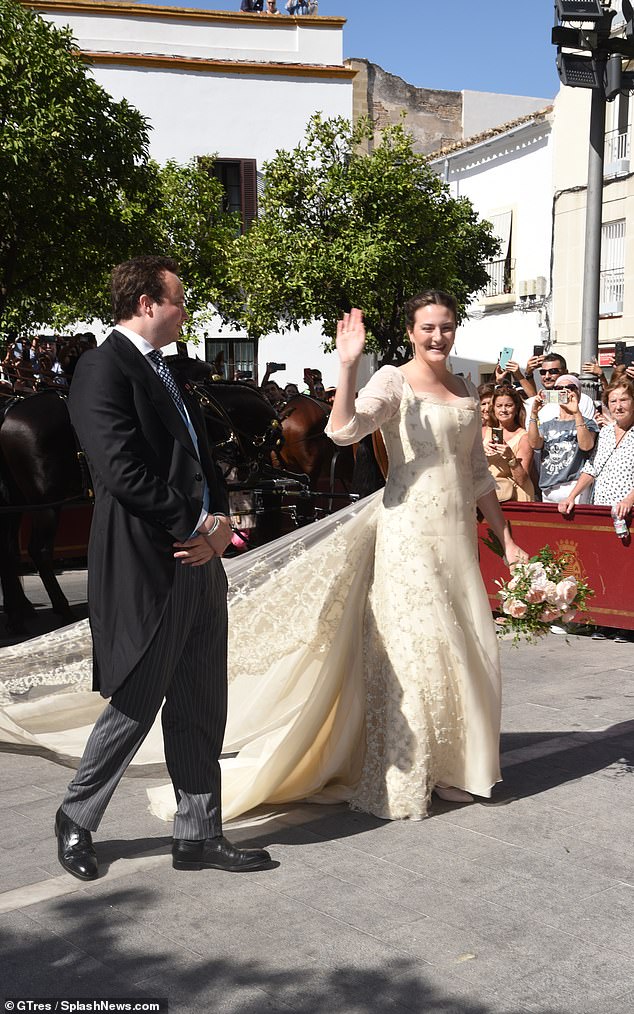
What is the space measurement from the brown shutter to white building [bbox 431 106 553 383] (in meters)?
6.31

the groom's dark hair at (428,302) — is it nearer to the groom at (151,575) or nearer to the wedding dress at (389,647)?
the wedding dress at (389,647)

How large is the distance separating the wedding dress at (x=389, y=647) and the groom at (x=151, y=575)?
1.90ft

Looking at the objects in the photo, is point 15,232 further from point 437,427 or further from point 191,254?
point 437,427

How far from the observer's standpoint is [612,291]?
25438 mm

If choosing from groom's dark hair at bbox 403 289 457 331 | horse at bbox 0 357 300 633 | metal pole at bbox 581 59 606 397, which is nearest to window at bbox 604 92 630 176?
metal pole at bbox 581 59 606 397

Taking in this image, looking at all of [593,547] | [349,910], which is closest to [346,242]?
[593,547]

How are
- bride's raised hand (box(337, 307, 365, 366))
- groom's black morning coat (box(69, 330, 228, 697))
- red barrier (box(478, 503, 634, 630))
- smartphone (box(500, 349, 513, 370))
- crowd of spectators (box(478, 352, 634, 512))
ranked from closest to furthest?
groom's black morning coat (box(69, 330, 228, 697))
bride's raised hand (box(337, 307, 365, 366))
red barrier (box(478, 503, 634, 630))
crowd of spectators (box(478, 352, 634, 512))
smartphone (box(500, 349, 513, 370))

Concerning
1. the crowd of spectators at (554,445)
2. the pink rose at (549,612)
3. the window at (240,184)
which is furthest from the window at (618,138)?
the pink rose at (549,612)

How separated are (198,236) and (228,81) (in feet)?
22.7

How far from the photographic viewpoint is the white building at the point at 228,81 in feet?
94.6

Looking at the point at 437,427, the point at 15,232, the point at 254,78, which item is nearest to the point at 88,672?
the point at 437,427

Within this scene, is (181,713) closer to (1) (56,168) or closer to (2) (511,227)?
(1) (56,168)

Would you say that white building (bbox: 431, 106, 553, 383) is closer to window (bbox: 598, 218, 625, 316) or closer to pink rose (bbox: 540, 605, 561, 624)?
window (bbox: 598, 218, 625, 316)

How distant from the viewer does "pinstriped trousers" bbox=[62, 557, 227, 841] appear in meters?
3.90
